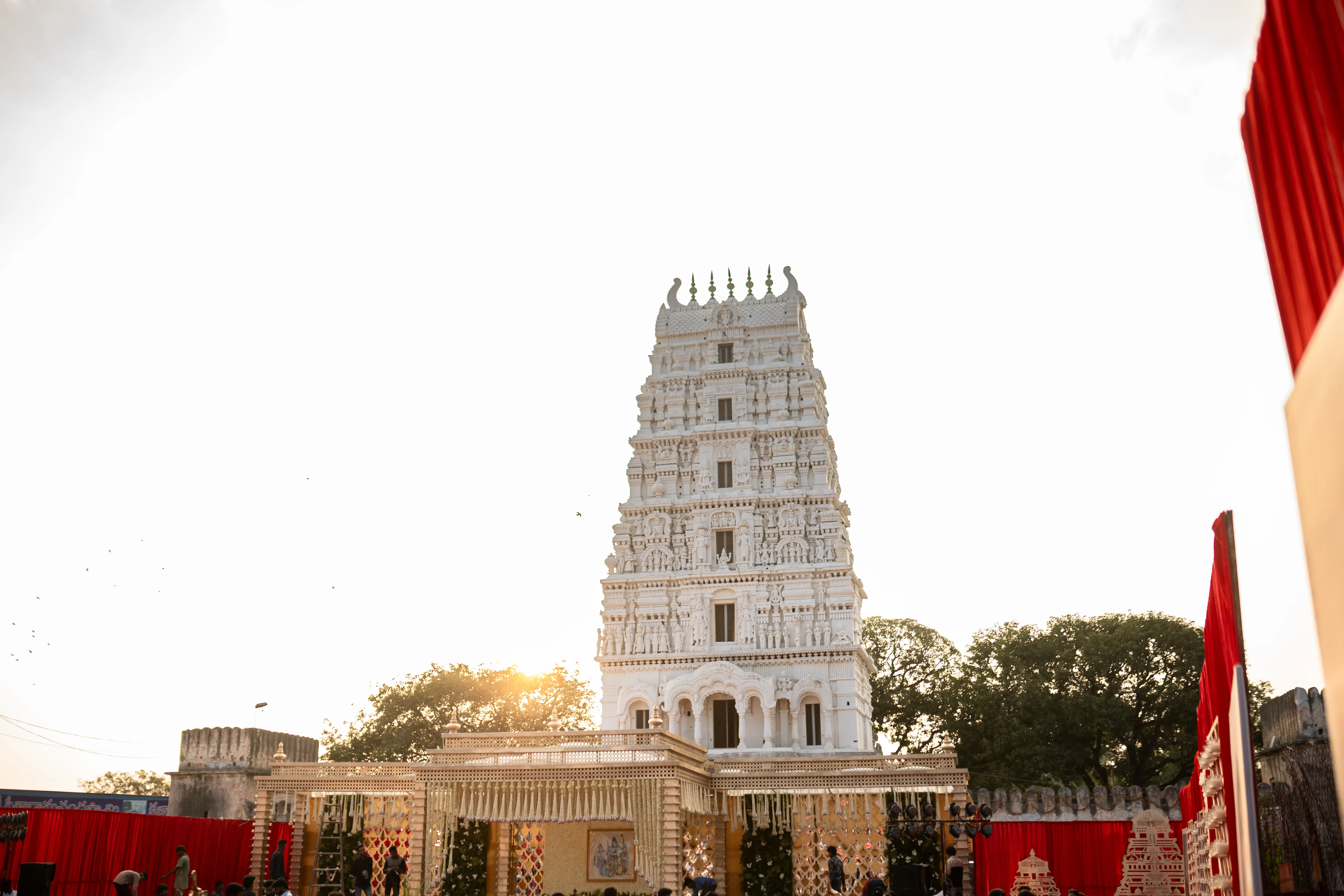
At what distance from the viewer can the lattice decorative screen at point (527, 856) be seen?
938 inches

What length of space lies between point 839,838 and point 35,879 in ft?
48.4

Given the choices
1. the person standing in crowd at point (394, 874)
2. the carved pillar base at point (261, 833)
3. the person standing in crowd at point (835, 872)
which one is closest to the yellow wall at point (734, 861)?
the person standing in crowd at point (835, 872)

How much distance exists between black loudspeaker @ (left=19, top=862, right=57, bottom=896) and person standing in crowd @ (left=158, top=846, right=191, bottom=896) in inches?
168

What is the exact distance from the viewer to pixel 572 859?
77.9ft

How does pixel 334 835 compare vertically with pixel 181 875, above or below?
above

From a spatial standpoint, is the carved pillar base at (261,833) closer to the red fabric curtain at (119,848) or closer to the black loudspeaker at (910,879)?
the red fabric curtain at (119,848)

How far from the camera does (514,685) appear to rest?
175 ft

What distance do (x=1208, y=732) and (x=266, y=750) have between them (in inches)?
990

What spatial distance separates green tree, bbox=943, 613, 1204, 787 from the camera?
4394cm

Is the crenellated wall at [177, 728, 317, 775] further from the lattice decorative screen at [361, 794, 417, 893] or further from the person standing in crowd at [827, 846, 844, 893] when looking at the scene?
the person standing in crowd at [827, 846, 844, 893]

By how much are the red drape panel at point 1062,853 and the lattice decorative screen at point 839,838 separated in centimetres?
274

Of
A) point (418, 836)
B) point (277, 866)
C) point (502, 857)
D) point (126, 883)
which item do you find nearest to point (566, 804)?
point (502, 857)

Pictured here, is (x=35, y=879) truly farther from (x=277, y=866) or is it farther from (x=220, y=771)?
(x=220, y=771)

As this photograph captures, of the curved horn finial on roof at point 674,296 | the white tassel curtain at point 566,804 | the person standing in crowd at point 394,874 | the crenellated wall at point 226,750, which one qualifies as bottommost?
the person standing in crowd at point 394,874
